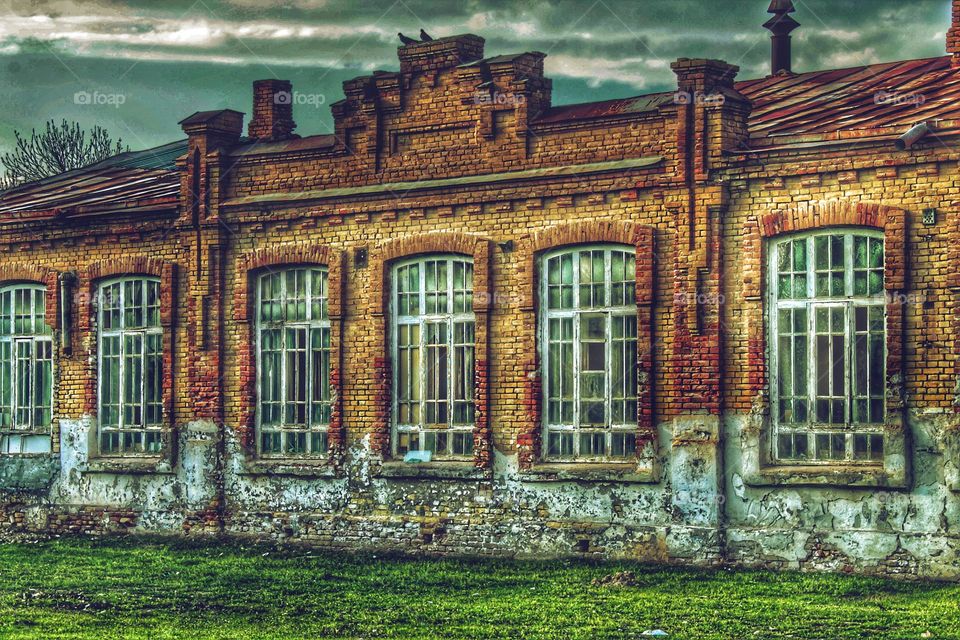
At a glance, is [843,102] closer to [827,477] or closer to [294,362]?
[827,477]

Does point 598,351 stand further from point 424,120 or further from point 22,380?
point 22,380

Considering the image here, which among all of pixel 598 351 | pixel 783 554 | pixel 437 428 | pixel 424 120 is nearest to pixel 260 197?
pixel 424 120

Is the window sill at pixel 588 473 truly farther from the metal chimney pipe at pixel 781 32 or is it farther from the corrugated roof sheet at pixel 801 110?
the metal chimney pipe at pixel 781 32

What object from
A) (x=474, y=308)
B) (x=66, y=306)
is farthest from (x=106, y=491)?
(x=474, y=308)

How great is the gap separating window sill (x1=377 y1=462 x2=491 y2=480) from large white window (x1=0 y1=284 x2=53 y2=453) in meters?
5.94

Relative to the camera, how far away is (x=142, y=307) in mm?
20141

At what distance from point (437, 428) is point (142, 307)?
16.3 ft

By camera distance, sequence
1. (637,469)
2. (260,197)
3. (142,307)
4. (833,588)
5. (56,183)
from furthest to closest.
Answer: (56,183)
(142,307)
(260,197)
(637,469)
(833,588)

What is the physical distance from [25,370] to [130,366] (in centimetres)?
197

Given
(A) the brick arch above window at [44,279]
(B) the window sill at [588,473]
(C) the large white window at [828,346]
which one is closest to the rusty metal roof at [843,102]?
(C) the large white window at [828,346]

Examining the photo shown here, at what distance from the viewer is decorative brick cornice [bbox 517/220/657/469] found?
16031mm

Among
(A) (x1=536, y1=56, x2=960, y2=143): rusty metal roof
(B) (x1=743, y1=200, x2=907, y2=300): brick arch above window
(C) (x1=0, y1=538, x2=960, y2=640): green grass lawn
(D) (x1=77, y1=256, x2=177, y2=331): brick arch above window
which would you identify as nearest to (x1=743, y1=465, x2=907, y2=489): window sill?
(C) (x1=0, y1=538, x2=960, y2=640): green grass lawn

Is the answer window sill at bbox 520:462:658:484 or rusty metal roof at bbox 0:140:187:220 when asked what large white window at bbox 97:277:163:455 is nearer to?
rusty metal roof at bbox 0:140:187:220

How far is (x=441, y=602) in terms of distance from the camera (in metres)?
14.4
